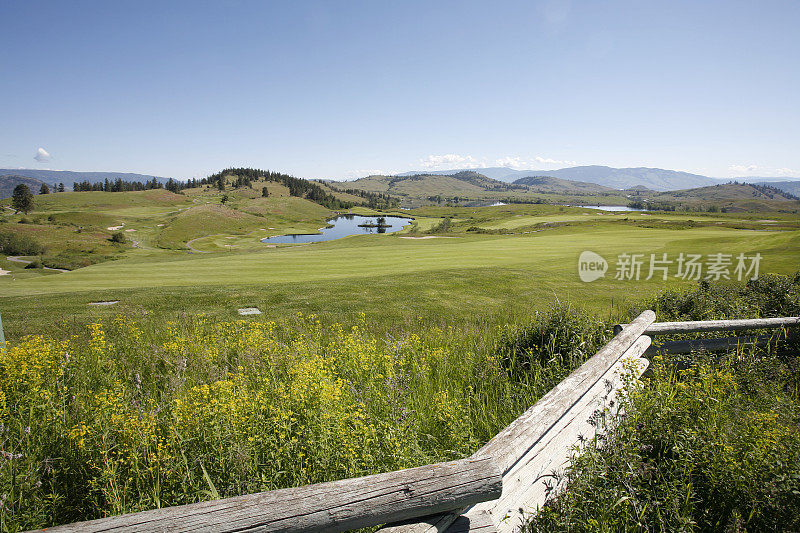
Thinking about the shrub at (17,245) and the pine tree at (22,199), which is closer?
the shrub at (17,245)

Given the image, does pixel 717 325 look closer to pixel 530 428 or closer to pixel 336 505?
pixel 530 428

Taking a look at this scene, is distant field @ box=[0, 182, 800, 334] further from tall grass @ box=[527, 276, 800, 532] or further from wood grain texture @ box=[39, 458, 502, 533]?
wood grain texture @ box=[39, 458, 502, 533]

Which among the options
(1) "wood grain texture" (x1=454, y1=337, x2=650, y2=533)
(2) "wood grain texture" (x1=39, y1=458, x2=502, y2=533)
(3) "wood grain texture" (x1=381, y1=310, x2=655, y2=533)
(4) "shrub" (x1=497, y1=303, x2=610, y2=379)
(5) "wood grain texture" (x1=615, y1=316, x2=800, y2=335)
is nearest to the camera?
(2) "wood grain texture" (x1=39, y1=458, x2=502, y2=533)

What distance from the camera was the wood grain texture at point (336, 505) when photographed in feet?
6.39

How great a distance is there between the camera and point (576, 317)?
23.5 feet

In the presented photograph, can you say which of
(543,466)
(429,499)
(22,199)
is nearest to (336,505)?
(429,499)

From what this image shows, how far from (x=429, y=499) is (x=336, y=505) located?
24.1 inches

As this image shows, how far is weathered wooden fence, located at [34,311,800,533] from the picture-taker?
200 cm

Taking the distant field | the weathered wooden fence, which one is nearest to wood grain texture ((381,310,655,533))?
the weathered wooden fence

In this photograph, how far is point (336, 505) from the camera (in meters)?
2.16

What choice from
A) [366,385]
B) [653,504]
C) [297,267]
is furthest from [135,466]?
[297,267]

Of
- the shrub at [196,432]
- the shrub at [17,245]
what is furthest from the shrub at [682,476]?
the shrub at [17,245]

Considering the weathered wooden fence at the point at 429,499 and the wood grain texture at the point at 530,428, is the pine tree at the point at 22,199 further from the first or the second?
the wood grain texture at the point at 530,428

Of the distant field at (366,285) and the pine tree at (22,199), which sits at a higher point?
the pine tree at (22,199)
